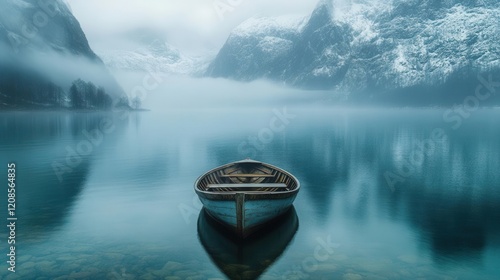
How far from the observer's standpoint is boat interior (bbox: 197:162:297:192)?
96.1 feet

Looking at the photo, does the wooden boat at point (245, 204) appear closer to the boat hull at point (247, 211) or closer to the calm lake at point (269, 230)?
the boat hull at point (247, 211)

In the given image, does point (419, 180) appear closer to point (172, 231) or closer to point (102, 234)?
point (172, 231)

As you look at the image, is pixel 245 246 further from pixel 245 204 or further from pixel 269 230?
pixel 269 230

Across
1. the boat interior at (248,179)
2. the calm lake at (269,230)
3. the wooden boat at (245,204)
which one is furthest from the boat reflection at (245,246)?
the boat interior at (248,179)

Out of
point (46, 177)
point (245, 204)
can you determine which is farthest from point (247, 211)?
point (46, 177)

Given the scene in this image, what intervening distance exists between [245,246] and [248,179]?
10.9 metres

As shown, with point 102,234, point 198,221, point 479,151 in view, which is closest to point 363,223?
point 198,221

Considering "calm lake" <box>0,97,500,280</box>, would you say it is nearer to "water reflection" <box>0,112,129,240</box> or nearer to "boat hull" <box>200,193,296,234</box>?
"water reflection" <box>0,112,129,240</box>

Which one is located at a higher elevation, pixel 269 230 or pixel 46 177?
pixel 46 177

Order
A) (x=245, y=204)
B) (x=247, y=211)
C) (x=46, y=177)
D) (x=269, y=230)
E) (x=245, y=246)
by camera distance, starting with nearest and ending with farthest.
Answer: (x=245, y=204) < (x=247, y=211) < (x=245, y=246) < (x=269, y=230) < (x=46, y=177)

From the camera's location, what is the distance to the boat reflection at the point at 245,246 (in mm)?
20422

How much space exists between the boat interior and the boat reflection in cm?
254

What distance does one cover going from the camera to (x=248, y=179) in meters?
33.3

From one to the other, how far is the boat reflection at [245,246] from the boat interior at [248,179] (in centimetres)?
254
